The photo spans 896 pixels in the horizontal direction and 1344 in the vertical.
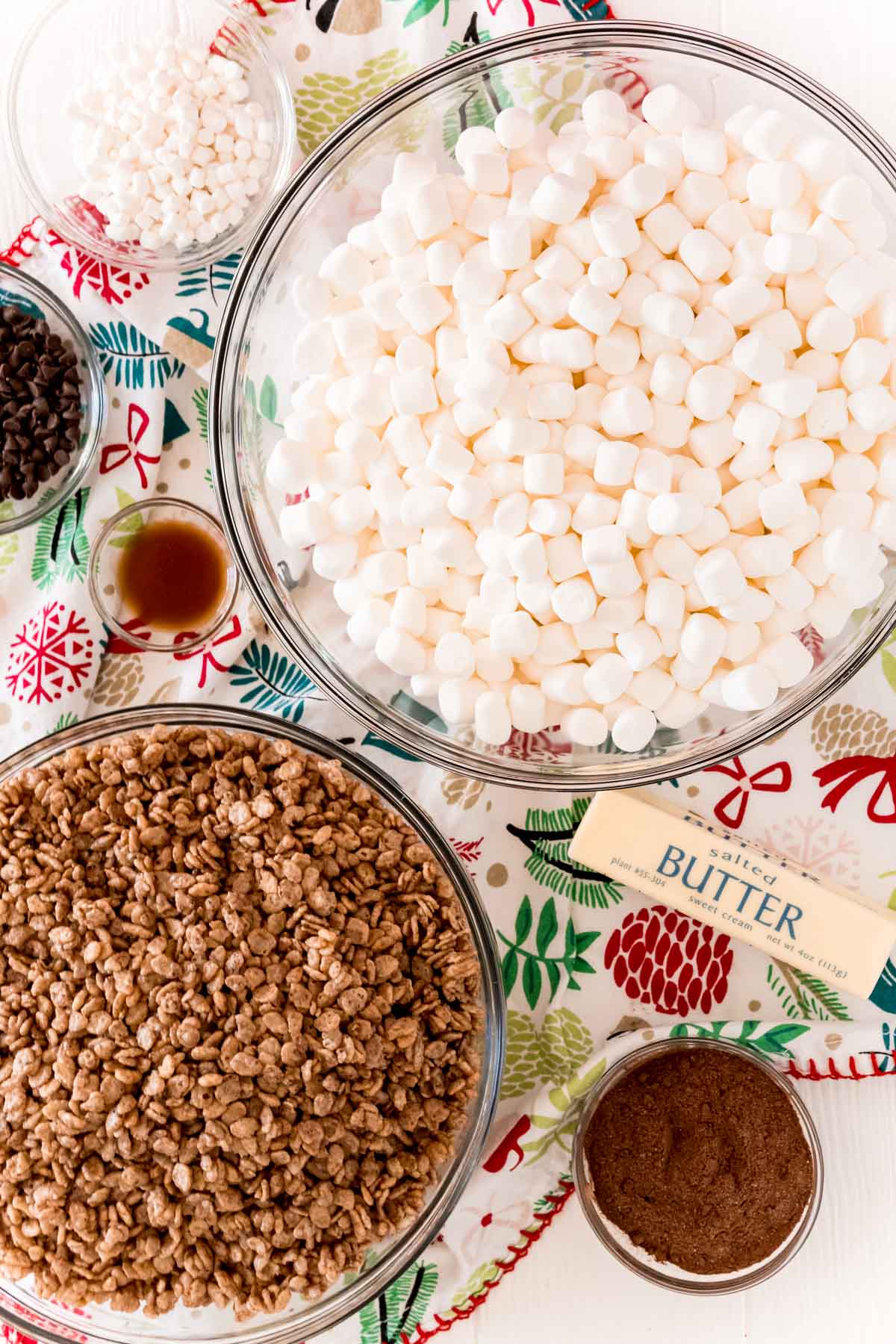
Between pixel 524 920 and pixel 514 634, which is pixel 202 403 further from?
pixel 524 920

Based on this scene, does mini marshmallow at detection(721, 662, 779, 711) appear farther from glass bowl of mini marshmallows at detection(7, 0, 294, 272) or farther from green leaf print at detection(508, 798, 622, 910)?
glass bowl of mini marshmallows at detection(7, 0, 294, 272)

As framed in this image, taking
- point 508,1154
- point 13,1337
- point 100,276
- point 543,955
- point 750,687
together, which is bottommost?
point 13,1337

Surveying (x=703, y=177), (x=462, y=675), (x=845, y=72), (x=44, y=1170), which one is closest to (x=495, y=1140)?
(x=44, y=1170)

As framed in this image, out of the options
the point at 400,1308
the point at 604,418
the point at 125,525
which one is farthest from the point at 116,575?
the point at 400,1308

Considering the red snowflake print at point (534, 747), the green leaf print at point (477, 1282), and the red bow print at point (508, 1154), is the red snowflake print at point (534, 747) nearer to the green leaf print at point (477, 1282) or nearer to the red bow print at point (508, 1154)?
the red bow print at point (508, 1154)

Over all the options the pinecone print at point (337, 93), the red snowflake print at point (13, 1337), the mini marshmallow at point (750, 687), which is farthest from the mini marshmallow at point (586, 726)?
the red snowflake print at point (13, 1337)

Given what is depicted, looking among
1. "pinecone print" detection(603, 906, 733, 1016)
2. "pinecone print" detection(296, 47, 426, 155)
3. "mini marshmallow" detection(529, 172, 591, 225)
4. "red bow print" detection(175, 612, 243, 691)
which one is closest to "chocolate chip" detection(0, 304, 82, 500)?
"red bow print" detection(175, 612, 243, 691)
